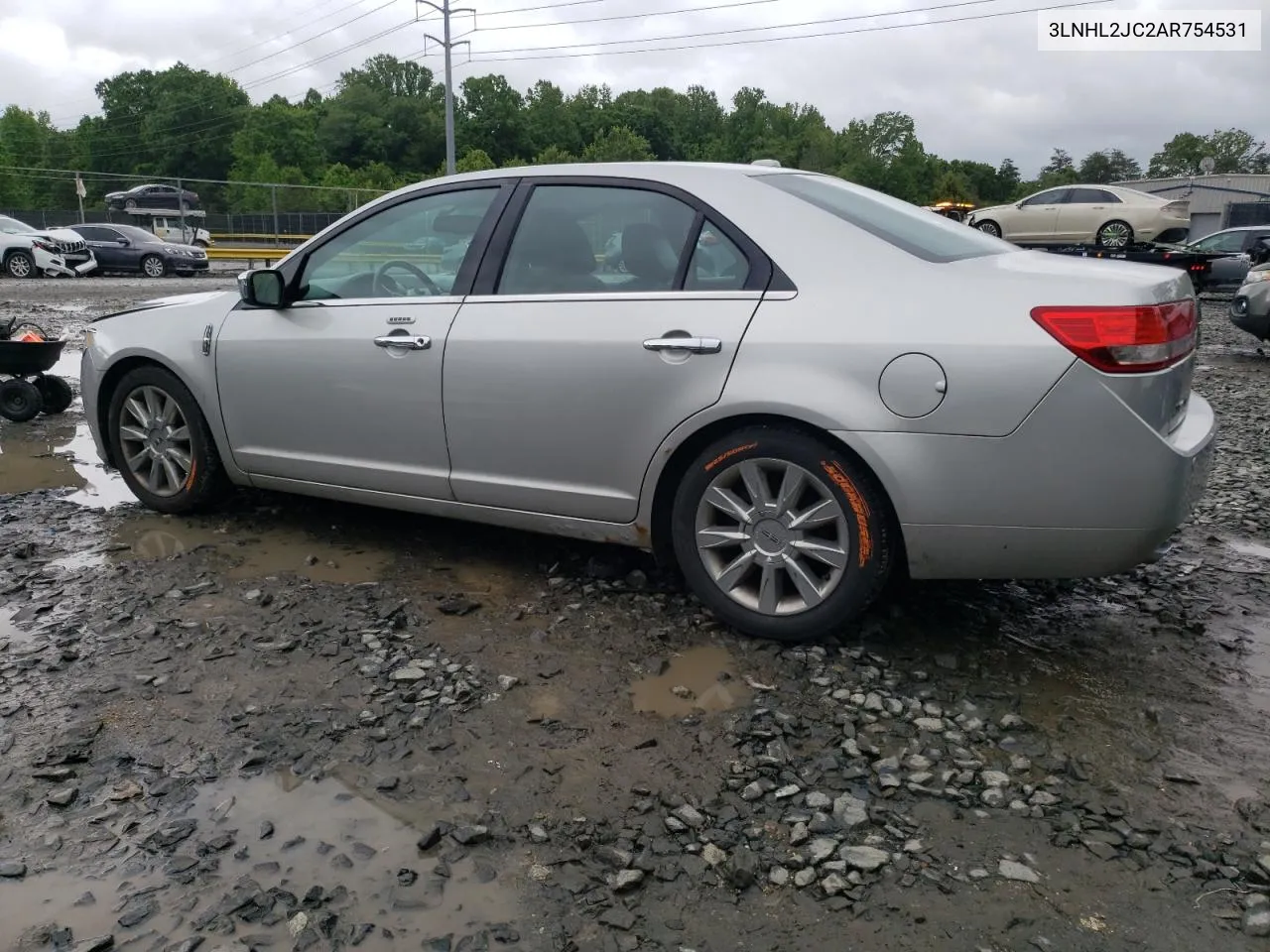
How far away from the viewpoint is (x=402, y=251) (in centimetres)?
450

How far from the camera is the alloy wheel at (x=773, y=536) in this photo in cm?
349

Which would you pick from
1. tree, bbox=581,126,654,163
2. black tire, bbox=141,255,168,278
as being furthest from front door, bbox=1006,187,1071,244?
tree, bbox=581,126,654,163

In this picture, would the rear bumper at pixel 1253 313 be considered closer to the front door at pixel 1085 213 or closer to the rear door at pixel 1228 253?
the rear door at pixel 1228 253

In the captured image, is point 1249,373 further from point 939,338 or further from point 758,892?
point 758,892

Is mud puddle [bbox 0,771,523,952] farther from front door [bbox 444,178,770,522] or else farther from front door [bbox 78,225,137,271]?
front door [bbox 78,225,137,271]

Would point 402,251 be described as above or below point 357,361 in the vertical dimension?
above

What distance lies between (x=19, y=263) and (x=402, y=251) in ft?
73.7

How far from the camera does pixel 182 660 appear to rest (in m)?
3.58

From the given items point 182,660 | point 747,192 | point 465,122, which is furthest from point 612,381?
point 465,122

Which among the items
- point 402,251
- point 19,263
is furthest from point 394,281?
point 19,263

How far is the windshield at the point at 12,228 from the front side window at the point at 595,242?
23532 mm

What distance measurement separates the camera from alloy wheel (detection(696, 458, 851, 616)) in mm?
3492

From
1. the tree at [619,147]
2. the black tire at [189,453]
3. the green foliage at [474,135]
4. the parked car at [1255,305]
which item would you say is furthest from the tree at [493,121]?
the black tire at [189,453]

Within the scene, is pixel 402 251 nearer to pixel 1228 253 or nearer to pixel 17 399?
pixel 17 399
